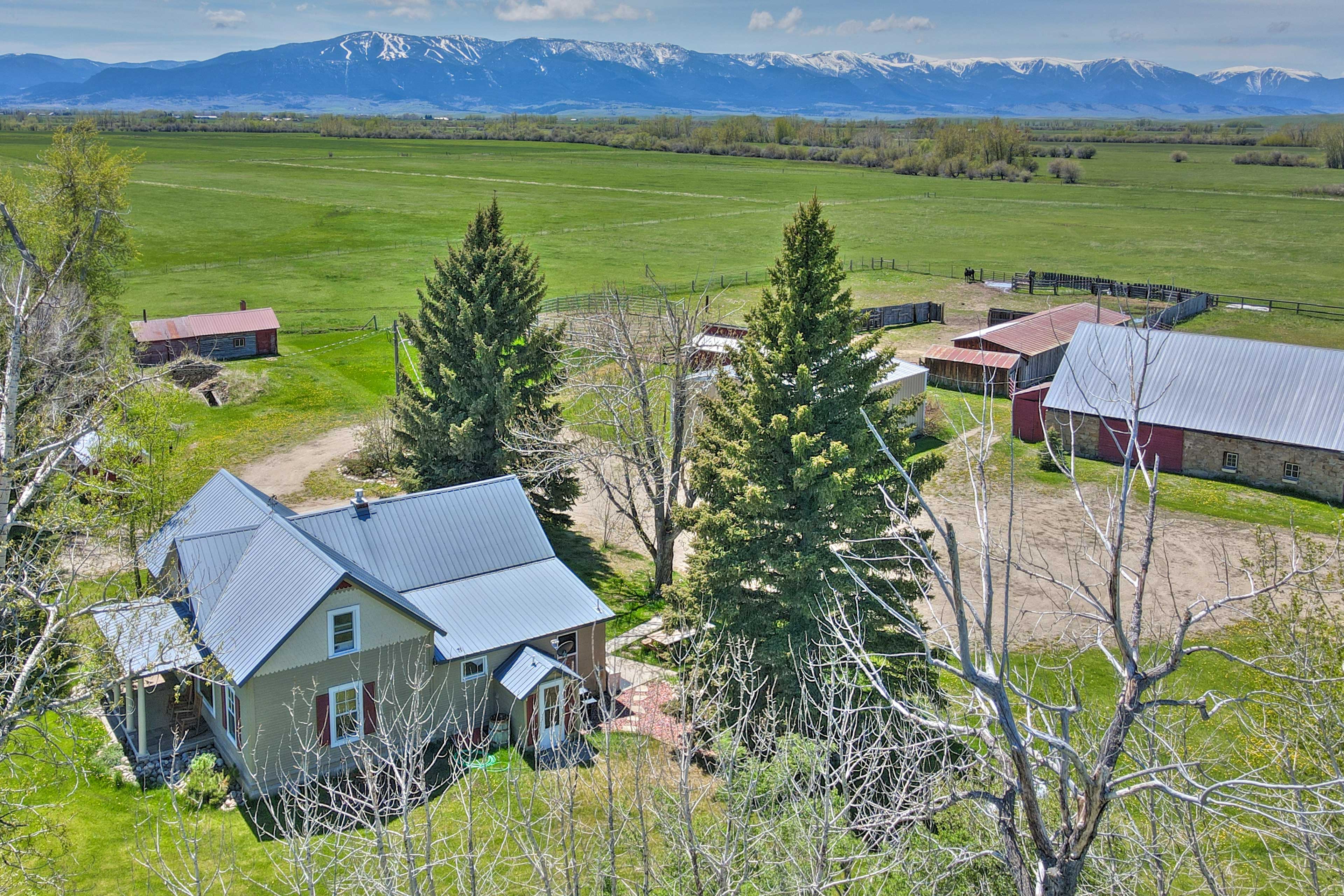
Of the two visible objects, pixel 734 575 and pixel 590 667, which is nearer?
pixel 734 575

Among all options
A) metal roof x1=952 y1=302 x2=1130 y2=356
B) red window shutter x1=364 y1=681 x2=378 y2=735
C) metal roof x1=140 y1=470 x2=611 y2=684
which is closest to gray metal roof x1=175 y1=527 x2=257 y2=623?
metal roof x1=140 y1=470 x2=611 y2=684

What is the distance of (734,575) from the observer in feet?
71.9

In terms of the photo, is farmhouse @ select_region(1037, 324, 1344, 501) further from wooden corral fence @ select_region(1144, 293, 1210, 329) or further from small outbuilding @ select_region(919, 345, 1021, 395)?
wooden corral fence @ select_region(1144, 293, 1210, 329)

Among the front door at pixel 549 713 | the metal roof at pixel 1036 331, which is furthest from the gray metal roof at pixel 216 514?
the metal roof at pixel 1036 331

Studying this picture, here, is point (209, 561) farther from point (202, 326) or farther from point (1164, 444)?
point (202, 326)

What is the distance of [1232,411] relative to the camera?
3972 cm

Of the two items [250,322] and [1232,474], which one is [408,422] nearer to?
[250,322]

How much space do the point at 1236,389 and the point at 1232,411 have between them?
3.62ft

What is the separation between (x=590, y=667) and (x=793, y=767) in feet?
37.4

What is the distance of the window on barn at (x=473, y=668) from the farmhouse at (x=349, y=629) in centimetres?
5

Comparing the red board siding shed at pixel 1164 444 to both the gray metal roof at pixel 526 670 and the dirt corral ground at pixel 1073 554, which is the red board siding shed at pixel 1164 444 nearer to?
the dirt corral ground at pixel 1073 554

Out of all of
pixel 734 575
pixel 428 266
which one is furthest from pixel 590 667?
pixel 428 266

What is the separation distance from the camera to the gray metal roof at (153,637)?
60.7ft

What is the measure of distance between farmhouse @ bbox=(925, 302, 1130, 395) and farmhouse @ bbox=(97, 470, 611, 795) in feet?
95.1
